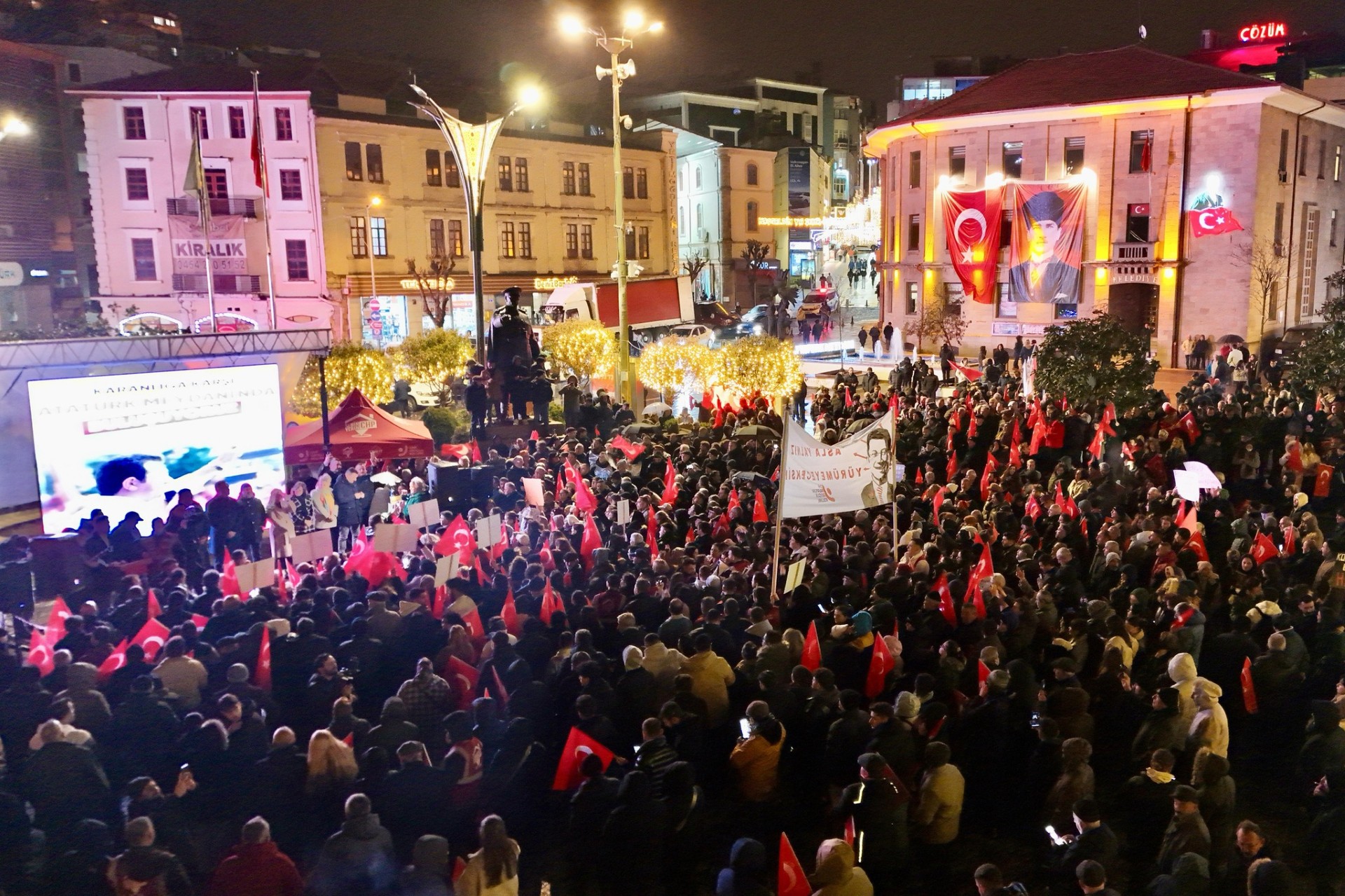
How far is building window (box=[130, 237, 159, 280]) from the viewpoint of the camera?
4341 centimetres

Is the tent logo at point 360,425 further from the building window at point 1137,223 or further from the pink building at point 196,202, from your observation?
the building window at point 1137,223

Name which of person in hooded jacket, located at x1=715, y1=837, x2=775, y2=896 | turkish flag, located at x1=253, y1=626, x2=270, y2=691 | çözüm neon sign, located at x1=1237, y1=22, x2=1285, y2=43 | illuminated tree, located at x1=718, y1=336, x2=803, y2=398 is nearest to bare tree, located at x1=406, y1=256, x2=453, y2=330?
illuminated tree, located at x1=718, y1=336, x2=803, y2=398

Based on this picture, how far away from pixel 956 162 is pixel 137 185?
112 feet

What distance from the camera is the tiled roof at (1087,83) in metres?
37.8

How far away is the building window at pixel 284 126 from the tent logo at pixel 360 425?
30.2 meters

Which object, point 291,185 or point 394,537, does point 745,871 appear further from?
point 291,185

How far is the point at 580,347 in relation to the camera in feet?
84.7

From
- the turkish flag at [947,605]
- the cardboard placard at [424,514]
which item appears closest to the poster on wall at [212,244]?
the cardboard placard at [424,514]

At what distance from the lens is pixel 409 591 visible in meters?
10.1

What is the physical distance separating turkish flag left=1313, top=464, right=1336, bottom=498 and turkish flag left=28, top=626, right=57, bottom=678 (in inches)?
621

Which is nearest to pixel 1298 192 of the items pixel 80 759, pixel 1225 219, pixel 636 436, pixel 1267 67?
pixel 1225 219

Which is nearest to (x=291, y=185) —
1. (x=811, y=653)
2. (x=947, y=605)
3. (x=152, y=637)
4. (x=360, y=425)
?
(x=360, y=425)

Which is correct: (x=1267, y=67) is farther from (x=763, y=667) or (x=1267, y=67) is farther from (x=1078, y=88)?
(x=763, y=667)

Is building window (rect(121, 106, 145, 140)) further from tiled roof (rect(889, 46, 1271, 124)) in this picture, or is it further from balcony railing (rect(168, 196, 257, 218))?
tiled roof (rect(889, 46, 1271, 124))
